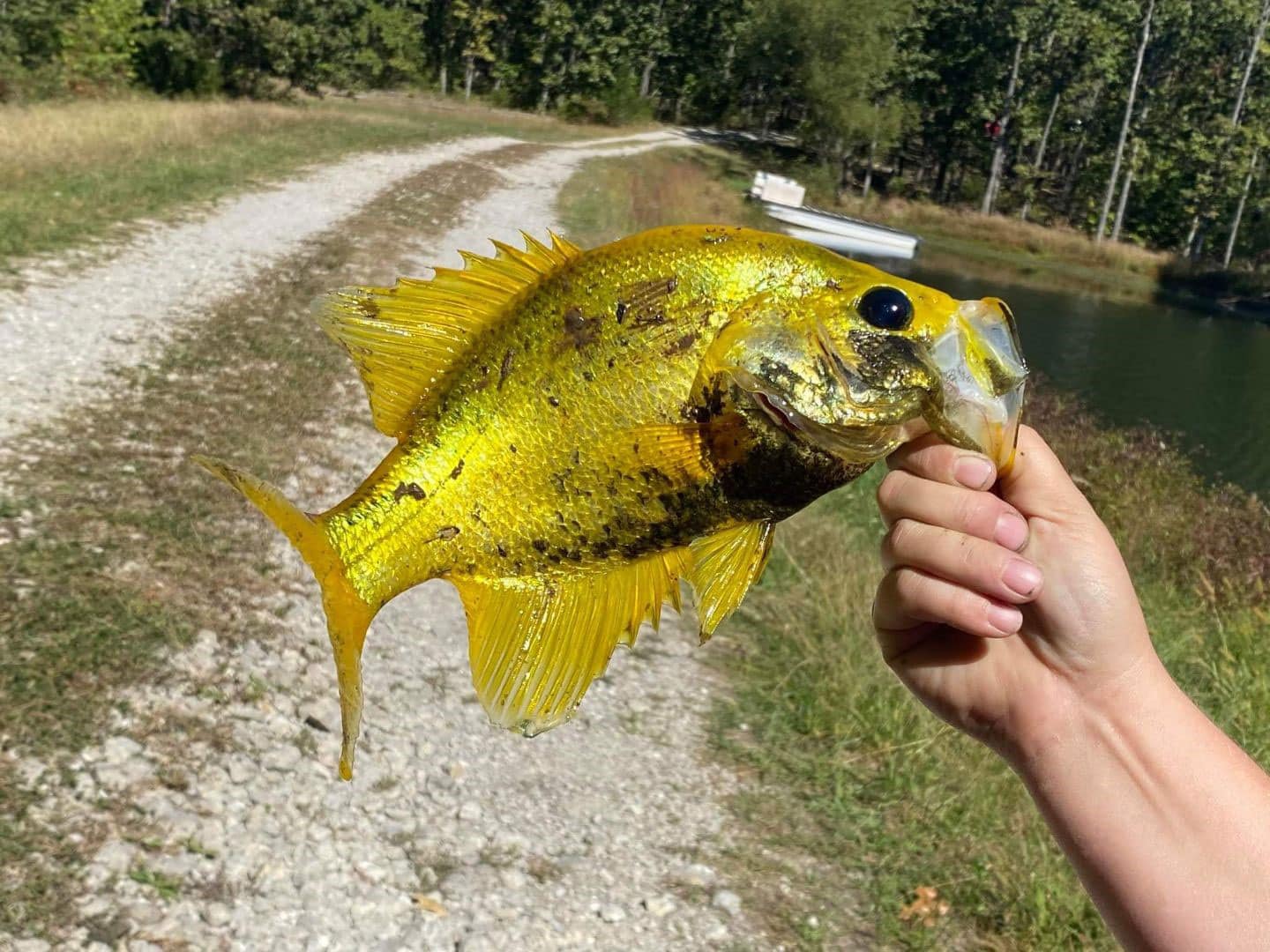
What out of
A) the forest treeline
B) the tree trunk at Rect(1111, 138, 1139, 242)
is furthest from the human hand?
the tree trunk at Rect(1111, 138, 1139, 242)

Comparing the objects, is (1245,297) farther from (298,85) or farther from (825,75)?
(298,85)

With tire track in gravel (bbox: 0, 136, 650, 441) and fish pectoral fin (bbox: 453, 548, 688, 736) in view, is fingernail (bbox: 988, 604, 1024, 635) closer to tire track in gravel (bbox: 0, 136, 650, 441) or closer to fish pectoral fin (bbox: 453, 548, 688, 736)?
fish pectoral fin (bbox: 453, 548, 688, 736)

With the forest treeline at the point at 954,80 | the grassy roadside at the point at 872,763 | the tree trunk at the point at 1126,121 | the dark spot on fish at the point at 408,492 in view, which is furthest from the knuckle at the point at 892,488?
the tree trunk at the point at 1126,121

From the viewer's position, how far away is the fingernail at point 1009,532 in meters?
1.70

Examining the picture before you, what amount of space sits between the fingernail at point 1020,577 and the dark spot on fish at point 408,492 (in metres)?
0.96

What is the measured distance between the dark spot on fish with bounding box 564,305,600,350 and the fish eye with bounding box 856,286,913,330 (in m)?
0.34

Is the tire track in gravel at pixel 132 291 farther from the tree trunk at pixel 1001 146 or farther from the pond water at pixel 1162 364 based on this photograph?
the tree trunk at pixel 1001 146

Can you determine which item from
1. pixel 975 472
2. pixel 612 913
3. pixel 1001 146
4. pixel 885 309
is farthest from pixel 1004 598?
Result: pixel 1001 146

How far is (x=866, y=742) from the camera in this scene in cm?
532

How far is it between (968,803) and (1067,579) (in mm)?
3306

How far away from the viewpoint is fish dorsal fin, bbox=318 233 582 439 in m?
1.41

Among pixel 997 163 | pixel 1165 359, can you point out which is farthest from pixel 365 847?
pixel 997 163

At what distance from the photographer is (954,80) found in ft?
154

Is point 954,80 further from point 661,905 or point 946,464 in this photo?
point 946,464
